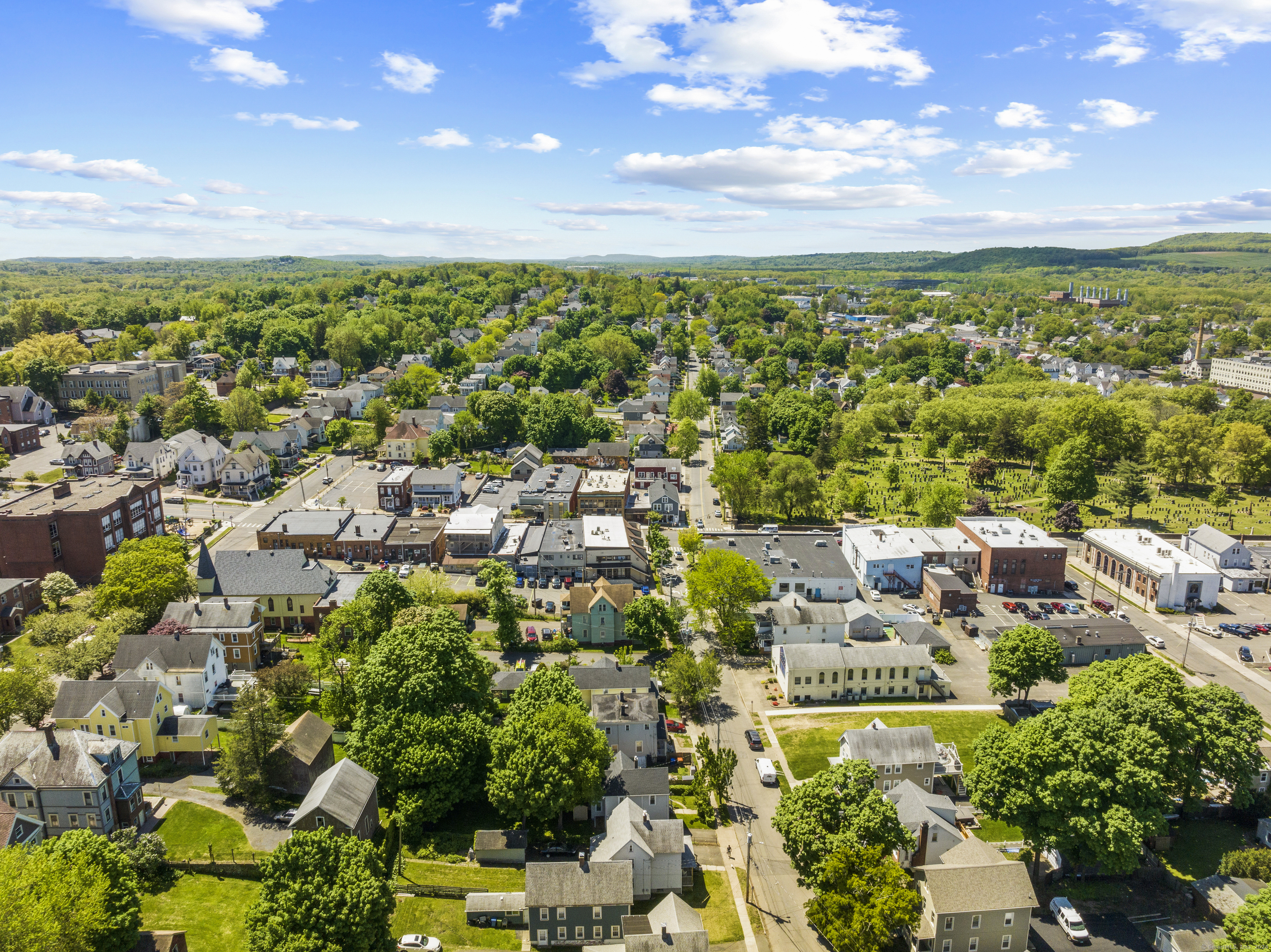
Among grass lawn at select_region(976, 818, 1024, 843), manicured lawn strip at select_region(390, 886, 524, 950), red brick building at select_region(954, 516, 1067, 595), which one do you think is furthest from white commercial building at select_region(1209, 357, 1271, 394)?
manicured lawn strip at select_region(390, 886, 524, 950)

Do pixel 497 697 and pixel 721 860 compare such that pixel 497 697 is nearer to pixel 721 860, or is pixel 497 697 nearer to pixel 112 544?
pixel 721 860

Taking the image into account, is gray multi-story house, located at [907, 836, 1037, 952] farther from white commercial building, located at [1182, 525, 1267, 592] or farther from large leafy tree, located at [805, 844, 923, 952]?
white commercial building, located at [1182, 525, 1267, 592]

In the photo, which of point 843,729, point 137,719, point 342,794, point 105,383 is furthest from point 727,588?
point 105,383

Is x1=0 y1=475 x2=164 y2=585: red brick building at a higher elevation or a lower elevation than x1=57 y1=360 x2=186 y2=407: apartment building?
lower

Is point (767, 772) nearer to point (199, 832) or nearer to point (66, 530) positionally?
point (199, 832)

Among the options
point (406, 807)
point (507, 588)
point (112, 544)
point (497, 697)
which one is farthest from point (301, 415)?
point (406, 807)

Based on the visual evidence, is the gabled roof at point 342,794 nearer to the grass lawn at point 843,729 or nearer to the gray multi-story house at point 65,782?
the gray multi-story house at point 65,782

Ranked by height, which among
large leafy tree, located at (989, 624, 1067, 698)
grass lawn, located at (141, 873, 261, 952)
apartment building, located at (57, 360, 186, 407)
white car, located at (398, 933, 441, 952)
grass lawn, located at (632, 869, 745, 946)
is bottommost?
A: grass lawn, located at (632, 869, 745, 946)
